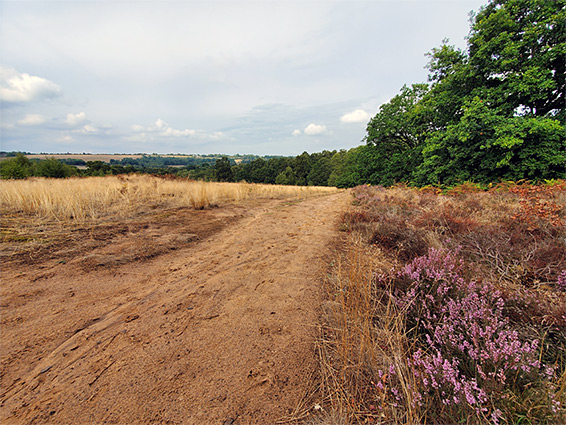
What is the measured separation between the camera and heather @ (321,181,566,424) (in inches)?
45.4

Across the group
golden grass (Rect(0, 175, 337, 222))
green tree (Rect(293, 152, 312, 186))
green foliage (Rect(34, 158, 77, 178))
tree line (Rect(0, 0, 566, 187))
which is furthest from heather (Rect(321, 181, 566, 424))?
green tree (Rect(293, 152, 312, 186))

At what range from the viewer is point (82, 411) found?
1282 millimetres

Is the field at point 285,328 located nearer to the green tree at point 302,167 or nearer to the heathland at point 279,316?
the heathland at point 279,316

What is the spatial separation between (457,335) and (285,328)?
4.58 ft

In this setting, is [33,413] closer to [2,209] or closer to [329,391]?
[329,391]

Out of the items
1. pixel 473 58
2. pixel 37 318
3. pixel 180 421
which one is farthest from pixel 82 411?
pixel 473 58

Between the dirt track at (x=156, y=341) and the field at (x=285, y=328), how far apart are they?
1 centimetres

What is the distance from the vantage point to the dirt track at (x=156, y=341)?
132 cm

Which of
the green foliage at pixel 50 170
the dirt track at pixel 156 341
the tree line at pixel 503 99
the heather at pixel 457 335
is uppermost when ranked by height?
the tree line at pixel 503 99

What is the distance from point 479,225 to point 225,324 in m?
4.81

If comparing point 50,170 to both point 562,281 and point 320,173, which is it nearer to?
point 562,281

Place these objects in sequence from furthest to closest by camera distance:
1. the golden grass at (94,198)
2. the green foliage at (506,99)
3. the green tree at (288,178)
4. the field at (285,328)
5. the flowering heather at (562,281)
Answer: the green tree at (288,178), the green foliage at (506,99), the golden grass at (94,198), the flowering heather at (562,281), the field at (285,328)

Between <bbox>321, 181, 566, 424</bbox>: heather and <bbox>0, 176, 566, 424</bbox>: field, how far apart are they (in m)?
→ 0.02

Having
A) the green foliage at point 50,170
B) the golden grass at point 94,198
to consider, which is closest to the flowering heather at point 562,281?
the golden grass at point 94,198
